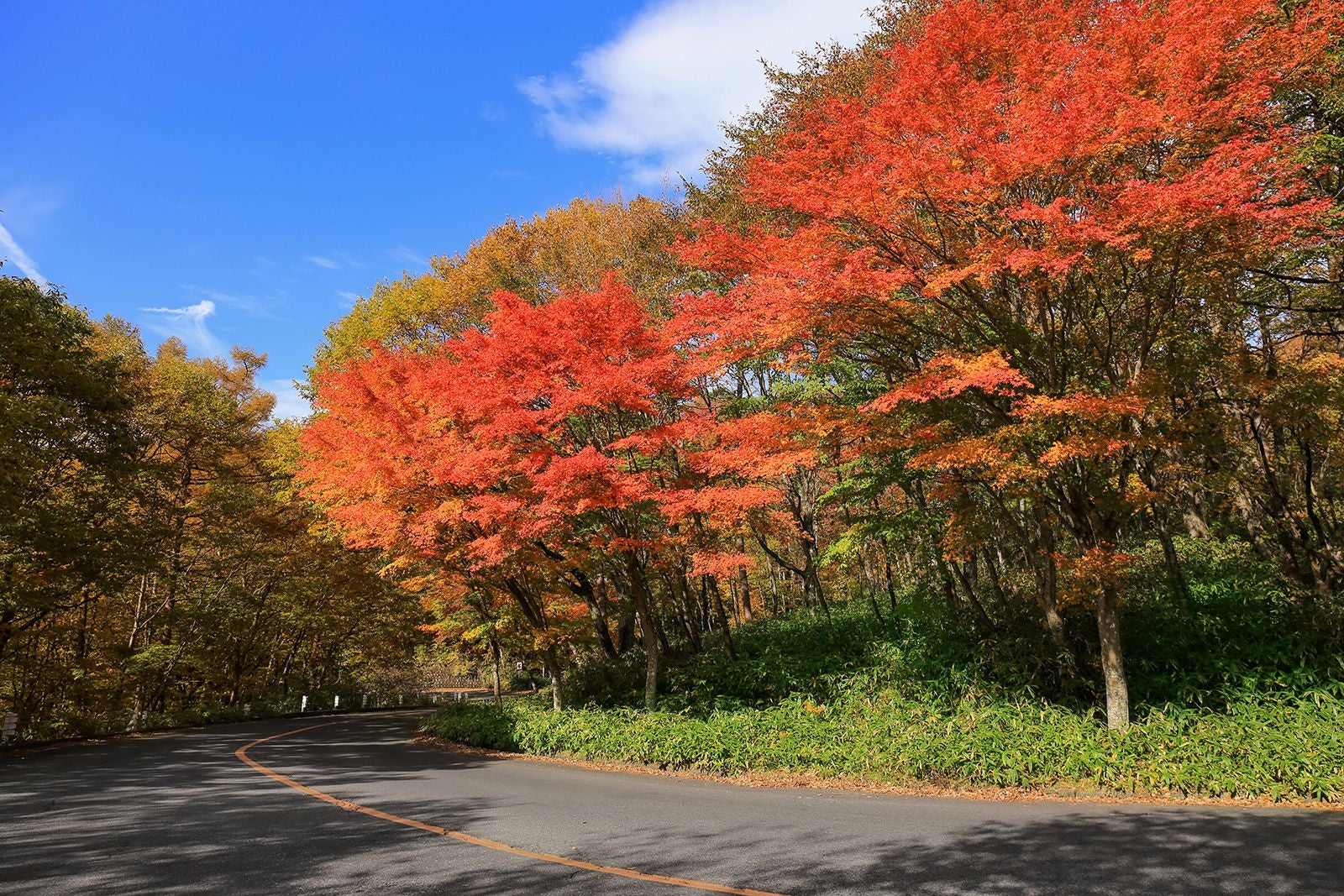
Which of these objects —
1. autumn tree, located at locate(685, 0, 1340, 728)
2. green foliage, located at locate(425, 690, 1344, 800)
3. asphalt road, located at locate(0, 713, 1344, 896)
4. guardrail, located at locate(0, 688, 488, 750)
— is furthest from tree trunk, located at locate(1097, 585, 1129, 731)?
guardrail, located at locate(0, 688, 488, 750)

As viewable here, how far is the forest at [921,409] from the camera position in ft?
27.7

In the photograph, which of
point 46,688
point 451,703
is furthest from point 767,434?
point 46,688

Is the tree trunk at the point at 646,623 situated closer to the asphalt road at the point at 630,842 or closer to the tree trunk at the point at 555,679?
the tree trunk at the point at 555,679

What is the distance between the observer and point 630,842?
623cm

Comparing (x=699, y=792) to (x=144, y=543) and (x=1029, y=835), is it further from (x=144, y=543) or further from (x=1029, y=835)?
(x=144, y=543)

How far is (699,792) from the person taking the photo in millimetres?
9148

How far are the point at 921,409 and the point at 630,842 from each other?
7173mm

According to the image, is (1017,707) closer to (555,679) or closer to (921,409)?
(921,409)

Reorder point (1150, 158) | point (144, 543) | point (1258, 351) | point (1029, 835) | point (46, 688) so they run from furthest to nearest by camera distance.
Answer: point (46, 688) < point (144, 543) < point (1258, 351) < point (1150, 158) < point (1029, 835)

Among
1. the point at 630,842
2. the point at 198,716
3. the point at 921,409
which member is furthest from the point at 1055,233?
the point at 198,716

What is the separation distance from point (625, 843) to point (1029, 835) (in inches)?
143

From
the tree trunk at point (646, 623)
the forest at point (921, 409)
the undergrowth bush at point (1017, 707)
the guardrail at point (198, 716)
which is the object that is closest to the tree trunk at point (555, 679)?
the forest at point (921, 409)

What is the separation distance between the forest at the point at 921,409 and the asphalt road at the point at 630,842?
2515 mm

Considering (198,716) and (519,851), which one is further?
(198,716)
